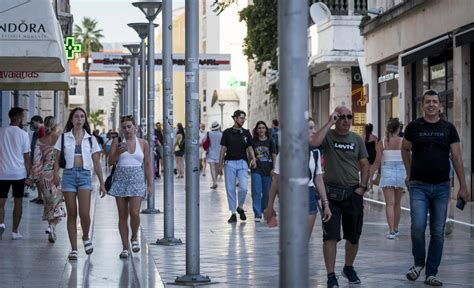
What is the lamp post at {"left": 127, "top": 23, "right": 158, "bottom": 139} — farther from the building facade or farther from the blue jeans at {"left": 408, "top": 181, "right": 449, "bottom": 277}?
the blue jeans at {"left": 408, "top": 181, "right": 449, "bottom": 277}

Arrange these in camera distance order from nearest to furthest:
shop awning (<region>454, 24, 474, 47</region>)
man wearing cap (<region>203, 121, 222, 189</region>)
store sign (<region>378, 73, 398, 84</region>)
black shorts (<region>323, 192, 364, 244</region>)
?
black shorts (<region>323, 192, 364, 244</region>)
shop awning (<region>454, 24, 474, 47</region>)
store sign (<region>378, 73, 398, 84</region>)
man wearing cap (<region>203, 121, 222, 189</region>)

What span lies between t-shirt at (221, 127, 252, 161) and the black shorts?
8.00 metres

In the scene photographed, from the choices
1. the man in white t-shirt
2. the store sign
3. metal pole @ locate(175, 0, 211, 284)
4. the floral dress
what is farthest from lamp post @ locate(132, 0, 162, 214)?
the store sign

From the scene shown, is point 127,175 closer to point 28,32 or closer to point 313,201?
point 28,32

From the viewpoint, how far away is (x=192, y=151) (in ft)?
37.4

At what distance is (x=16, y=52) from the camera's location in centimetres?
1410

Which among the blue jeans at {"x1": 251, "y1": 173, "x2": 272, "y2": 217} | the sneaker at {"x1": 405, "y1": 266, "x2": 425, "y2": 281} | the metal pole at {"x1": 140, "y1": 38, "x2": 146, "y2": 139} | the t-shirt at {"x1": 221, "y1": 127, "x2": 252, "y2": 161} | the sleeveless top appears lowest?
the sneaker at {"x1": 405, "y1": 266, "x2": 425, "y2": 281}

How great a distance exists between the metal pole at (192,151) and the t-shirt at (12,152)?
469 cm

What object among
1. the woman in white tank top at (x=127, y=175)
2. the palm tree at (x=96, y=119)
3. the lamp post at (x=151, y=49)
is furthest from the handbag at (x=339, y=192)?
the palm tree at (x=96, y=119)

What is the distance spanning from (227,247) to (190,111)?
Result: 350 centimetres

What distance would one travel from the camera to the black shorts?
10469 millimetres

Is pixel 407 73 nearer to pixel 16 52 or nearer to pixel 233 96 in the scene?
pixel 16 52

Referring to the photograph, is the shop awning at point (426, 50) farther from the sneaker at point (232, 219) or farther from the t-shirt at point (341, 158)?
the t-shirt at point (341, 158)

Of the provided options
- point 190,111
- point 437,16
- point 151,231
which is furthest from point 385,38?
point 190,111
